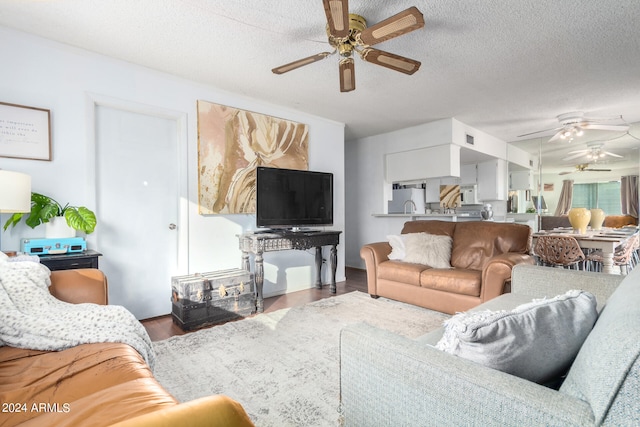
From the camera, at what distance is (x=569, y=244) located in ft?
11.3

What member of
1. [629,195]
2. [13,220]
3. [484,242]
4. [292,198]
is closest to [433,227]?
[484,242]

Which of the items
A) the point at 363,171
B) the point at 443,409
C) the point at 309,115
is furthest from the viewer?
the point at 363,171

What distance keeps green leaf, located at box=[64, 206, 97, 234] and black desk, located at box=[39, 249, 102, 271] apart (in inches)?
7.7

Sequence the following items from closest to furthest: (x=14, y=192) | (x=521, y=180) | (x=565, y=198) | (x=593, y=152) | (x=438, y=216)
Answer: (x=14, y=192), (x=438, y=216), (x=593, y=152), (x=565, y=198), (x=521, y=180)

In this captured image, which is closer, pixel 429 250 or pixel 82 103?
pixel 82 103

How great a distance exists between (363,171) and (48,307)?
16.8ft

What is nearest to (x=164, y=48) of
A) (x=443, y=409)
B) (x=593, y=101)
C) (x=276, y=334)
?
(x=276, y=334)

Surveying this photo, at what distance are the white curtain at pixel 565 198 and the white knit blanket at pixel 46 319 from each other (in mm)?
6230

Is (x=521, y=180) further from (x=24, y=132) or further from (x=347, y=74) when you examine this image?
(x=24, y=132)

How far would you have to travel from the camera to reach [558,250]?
353 cm

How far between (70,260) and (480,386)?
2.70 metres

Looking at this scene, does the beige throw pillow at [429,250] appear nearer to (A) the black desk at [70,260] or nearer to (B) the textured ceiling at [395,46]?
(B) the textured ceiling at [395,46]

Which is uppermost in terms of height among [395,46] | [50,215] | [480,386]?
[395,46]

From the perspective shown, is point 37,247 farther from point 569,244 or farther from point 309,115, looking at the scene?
Result: point 569,244
